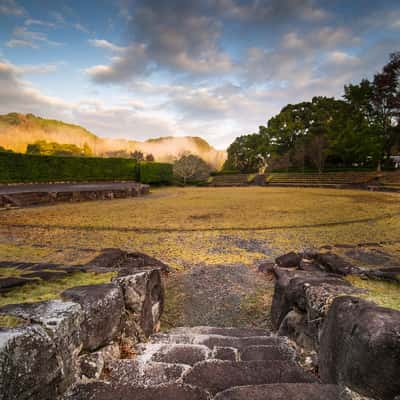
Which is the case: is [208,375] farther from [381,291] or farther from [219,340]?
[381,291]

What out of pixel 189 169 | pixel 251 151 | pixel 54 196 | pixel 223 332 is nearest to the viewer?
pixel 223 332

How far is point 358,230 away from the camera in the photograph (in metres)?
6.28

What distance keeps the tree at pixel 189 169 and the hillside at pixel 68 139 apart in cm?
840

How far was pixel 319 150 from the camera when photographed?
30.6m

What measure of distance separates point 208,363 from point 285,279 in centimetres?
148

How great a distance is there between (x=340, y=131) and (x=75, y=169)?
3085cm

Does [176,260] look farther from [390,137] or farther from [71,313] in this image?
[390,137]

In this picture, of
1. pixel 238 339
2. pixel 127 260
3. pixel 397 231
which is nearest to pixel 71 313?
pixel 238 339

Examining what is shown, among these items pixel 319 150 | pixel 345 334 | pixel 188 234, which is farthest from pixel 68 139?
pixel 345 334

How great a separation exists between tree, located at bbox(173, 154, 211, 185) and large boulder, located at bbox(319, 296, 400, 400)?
104 ft

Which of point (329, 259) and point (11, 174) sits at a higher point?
point (11, 174)

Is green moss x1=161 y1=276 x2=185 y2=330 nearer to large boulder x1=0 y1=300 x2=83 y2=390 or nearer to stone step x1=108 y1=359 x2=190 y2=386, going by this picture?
stone step x1=108 y1=359 x2=190 y2=386

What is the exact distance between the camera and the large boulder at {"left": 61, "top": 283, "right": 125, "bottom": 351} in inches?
55.5

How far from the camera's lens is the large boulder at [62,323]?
45.4 inches
